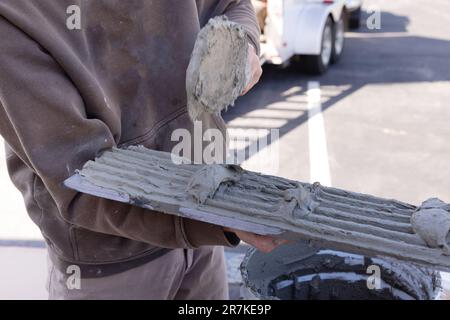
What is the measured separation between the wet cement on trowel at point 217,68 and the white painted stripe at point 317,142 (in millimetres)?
2607

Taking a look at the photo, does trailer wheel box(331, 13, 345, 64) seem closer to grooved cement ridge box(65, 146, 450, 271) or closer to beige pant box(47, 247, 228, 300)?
beige pant box(47, 247, 228, 300)

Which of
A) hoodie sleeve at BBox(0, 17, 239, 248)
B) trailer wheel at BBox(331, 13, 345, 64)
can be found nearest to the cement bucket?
hoodie sleeve at BBox(0, 17, 239, 248)

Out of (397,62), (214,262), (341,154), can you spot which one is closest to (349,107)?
(341,154)

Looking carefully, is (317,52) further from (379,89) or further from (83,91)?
(83,91)

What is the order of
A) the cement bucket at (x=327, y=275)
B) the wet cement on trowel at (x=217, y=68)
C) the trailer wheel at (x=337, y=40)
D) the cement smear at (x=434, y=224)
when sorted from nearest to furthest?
the cement smear at (x=434, y=224) < the wet cement on trowel at (x=217, y=68) < the cement bucket at (x=327, y=275) < the trailer wheel at (x=337, y=40)

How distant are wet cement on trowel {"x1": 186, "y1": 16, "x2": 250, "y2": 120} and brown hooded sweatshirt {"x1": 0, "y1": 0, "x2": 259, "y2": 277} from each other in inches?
2.6

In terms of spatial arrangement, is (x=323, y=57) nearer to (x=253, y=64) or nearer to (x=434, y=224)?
(x=253, y=64)

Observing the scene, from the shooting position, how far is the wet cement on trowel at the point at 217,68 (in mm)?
1487

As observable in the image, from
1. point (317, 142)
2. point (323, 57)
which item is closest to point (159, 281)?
point (317, 142)

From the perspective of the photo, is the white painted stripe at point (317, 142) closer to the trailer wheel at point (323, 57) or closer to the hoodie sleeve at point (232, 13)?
the trailer wheel at point (323, 57)

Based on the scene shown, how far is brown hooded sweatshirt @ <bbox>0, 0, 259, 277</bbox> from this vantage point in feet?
3.95

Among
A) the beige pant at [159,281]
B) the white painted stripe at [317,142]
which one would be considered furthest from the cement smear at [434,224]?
the white painted stripe at [317,142]

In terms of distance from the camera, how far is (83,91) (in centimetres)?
129
